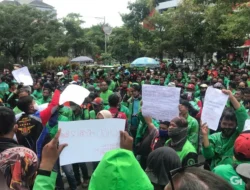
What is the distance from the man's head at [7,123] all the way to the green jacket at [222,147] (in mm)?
1818

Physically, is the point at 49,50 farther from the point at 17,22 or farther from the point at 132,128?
the point at 132,128

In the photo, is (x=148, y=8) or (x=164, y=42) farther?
(x=148, y=8)

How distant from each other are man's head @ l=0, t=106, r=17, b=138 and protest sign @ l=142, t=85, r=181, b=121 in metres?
1.77

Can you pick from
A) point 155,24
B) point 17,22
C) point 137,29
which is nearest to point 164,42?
point 155,24

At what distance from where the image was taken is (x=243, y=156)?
2514mm

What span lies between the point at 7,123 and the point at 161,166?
132 cm

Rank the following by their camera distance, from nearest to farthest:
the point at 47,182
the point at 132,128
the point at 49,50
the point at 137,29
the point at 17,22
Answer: the point at 47,182 → the point at 132,128 → the point at 17,22 → the point at 137,29 → the point at 49,50

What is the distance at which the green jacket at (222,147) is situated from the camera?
328 cm

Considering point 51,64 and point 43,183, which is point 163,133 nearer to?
point 43,183

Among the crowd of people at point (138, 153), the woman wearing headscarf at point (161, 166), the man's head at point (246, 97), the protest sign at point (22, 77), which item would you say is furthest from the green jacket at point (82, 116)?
Answer: the woman wearing headscarf at point (161, 166)

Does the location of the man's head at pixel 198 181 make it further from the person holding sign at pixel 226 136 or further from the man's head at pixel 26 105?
the man's head at pixel 26 105

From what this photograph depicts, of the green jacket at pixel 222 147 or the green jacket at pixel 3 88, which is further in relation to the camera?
the green jacket at pixel 3 88

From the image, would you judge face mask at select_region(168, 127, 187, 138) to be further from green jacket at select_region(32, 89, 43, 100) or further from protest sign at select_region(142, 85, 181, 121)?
green jacket at select_region(32, 89, 43, 100)

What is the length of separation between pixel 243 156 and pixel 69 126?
1.39 m
